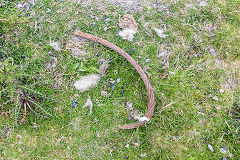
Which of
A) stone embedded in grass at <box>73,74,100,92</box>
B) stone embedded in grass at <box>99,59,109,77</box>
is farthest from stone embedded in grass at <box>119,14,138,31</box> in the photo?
stone embedded in grass at <box>73,74,100,92</box>

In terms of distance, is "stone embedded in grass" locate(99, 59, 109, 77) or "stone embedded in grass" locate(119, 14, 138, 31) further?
"stone embedded in grass" locate(119, 14, 138, 31)

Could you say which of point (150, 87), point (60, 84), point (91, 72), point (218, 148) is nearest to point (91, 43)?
point (91, 72)

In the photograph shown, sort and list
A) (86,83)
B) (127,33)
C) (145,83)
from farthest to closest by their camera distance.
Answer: (127,33)
(86,83)
(145,83)

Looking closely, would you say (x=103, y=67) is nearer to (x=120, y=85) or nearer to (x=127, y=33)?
(x=120, y=85)

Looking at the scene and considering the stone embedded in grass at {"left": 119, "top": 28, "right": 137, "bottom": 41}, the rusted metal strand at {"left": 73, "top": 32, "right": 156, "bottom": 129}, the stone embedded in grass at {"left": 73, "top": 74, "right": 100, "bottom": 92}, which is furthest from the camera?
the stone embedded in grass at {"left": 119, "top": 28, "right": 137, "bottom": 41}

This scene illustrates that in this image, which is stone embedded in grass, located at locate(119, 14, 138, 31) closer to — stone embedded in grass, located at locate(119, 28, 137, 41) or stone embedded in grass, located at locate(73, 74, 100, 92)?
stone embedded in grass, located at locate(119, 28, 137, 41)

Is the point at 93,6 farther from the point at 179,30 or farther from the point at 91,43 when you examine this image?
the point at 179,30

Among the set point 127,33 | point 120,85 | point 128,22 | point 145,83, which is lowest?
point 120,85

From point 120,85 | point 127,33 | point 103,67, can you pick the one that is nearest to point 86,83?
point 103,67
